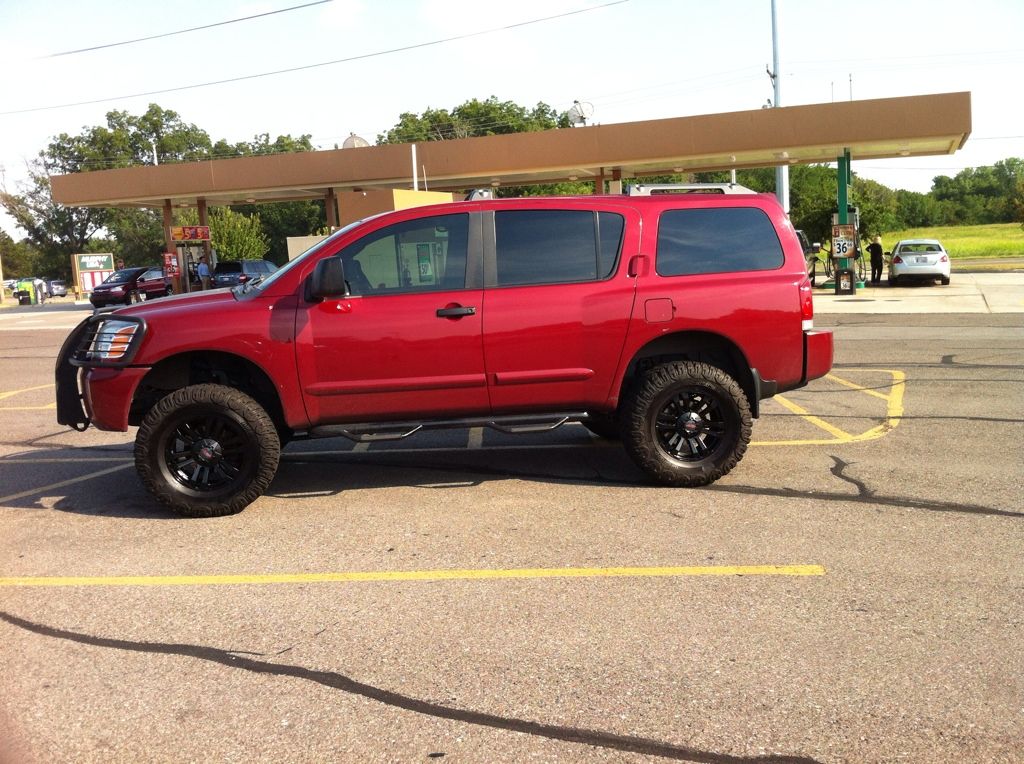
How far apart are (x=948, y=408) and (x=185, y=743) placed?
806 cm

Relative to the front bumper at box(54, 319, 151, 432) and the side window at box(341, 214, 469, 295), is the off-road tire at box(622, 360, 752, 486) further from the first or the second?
the front bumper at box(54, 319, 151, 432)

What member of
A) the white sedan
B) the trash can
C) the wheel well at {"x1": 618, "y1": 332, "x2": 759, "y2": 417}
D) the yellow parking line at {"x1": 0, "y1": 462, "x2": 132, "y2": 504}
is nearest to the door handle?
the wheel well at {"x1": 618, "y1": 332, "x2": 759, "y2": 417}

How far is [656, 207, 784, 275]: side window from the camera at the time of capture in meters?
6.61

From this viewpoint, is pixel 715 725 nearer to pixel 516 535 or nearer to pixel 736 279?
pixel 516 535

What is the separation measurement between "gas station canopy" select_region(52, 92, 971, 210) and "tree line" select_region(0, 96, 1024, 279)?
1177 inches

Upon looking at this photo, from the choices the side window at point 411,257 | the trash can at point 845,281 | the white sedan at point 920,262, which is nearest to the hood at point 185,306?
the side window at point 411,257

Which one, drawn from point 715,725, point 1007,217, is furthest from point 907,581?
point 1007,217

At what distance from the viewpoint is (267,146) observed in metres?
95.7

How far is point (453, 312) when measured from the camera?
245 inches

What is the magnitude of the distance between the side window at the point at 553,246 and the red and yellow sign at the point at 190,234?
28.0 metres

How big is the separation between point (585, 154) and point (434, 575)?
76.1 ft

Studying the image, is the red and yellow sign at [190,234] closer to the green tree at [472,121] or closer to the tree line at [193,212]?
the tree line at [193,212]

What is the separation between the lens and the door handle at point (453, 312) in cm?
623

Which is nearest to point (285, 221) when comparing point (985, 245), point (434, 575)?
point (985, 245)
